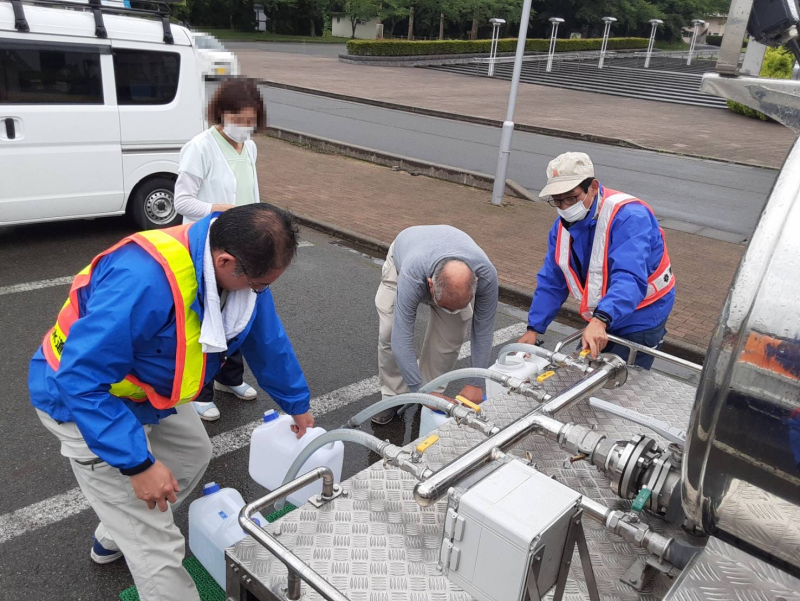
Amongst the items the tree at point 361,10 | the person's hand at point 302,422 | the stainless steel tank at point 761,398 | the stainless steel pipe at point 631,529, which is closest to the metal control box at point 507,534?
the stainless steel pipe at point 631,529

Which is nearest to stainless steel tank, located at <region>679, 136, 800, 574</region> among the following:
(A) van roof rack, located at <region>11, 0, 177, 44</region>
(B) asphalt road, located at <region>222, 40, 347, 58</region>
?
(A) van roof rack, located at <region>11, 0, 177, 44</region>

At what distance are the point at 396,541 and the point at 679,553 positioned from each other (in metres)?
0.92

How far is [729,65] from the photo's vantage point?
174 cm

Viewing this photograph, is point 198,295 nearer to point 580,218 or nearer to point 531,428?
point 531,428

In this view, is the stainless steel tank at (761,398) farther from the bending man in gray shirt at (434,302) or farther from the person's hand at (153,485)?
the bending man in gray shirt at (434,302)

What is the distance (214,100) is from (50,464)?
231cm

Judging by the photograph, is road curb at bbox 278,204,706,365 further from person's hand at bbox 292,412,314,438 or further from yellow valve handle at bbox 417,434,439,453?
person's hand at bbox 292,412,314,438

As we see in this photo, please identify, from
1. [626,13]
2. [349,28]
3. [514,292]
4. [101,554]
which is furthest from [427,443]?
[626,13]

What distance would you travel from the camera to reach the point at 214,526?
2.71 metres

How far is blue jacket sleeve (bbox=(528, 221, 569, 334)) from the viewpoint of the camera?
12.6ft

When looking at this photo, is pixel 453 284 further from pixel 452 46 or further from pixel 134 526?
pixel 452 46

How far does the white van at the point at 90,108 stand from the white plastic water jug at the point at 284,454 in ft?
15.0

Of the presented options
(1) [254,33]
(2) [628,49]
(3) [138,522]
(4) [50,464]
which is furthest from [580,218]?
(2) [628,49]

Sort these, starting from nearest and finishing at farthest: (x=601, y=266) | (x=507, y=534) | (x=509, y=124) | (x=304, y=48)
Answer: (x=507, y=534) → (x=601, y=266) → (x=509, y=124) → (x=304, y=48)
